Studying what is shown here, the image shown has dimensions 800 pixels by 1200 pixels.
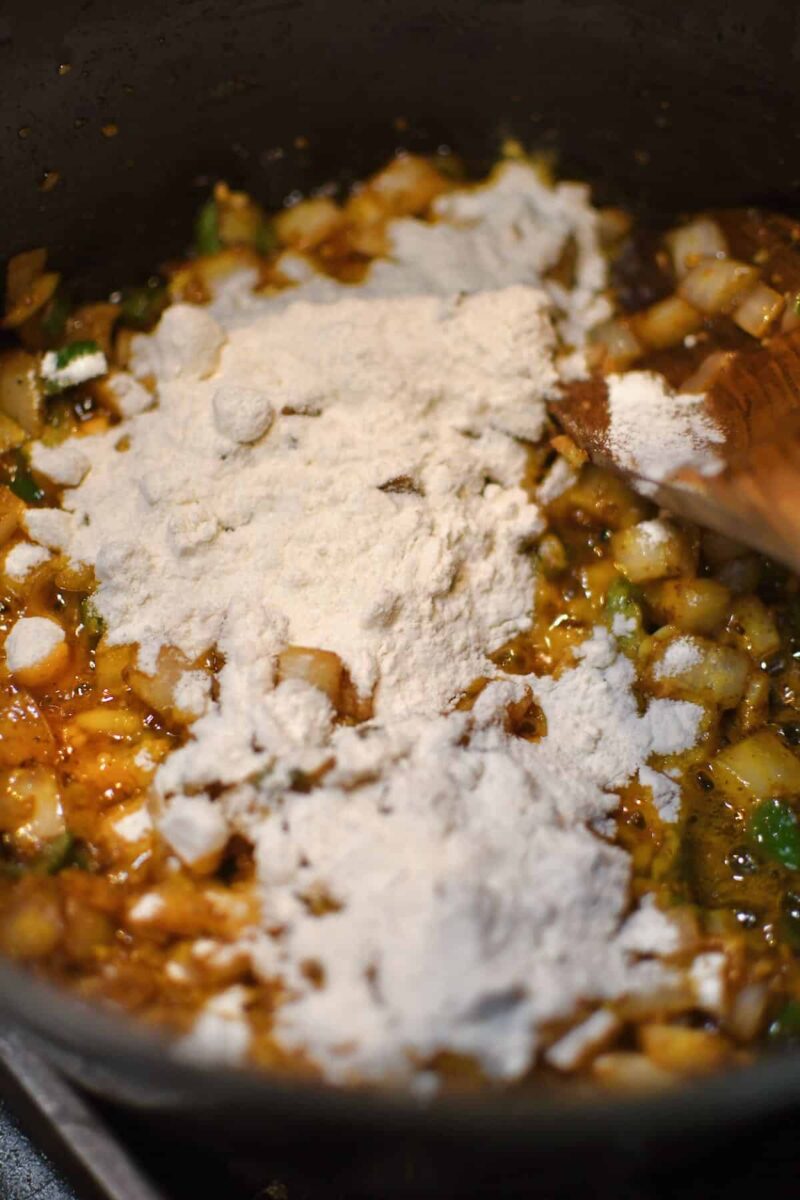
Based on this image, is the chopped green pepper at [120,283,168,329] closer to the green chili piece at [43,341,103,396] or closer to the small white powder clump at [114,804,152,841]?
the green chili piece at [43,341,103,396]

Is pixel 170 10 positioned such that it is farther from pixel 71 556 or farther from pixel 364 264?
pixel 71 556

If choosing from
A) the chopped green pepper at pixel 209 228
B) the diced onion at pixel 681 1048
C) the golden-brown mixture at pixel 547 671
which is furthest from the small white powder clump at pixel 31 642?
the diced onion at pixel 681 1048

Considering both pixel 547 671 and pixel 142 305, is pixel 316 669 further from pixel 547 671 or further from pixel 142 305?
pixel 142 305

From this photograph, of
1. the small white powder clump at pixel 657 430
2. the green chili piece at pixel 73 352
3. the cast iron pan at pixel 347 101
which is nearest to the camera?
the small white powder clump at pixel 657 430

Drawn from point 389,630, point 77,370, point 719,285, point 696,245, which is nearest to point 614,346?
point 719,285

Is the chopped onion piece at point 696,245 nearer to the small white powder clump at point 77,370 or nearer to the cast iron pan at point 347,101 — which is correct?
the cast iron pan at point 347,101

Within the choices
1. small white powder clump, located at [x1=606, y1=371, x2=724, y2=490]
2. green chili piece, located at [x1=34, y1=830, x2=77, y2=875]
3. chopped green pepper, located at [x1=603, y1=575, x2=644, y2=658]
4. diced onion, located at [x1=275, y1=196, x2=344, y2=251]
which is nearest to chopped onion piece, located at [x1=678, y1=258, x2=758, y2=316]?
small white powder clump, located at [x1=606, y1=371, x2=724, y2=490]

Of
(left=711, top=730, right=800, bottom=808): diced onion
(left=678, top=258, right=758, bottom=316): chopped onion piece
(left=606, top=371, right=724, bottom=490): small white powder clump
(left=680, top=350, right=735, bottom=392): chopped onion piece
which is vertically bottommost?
(left=711, top=730, right=800, bottom=808): diced onion
